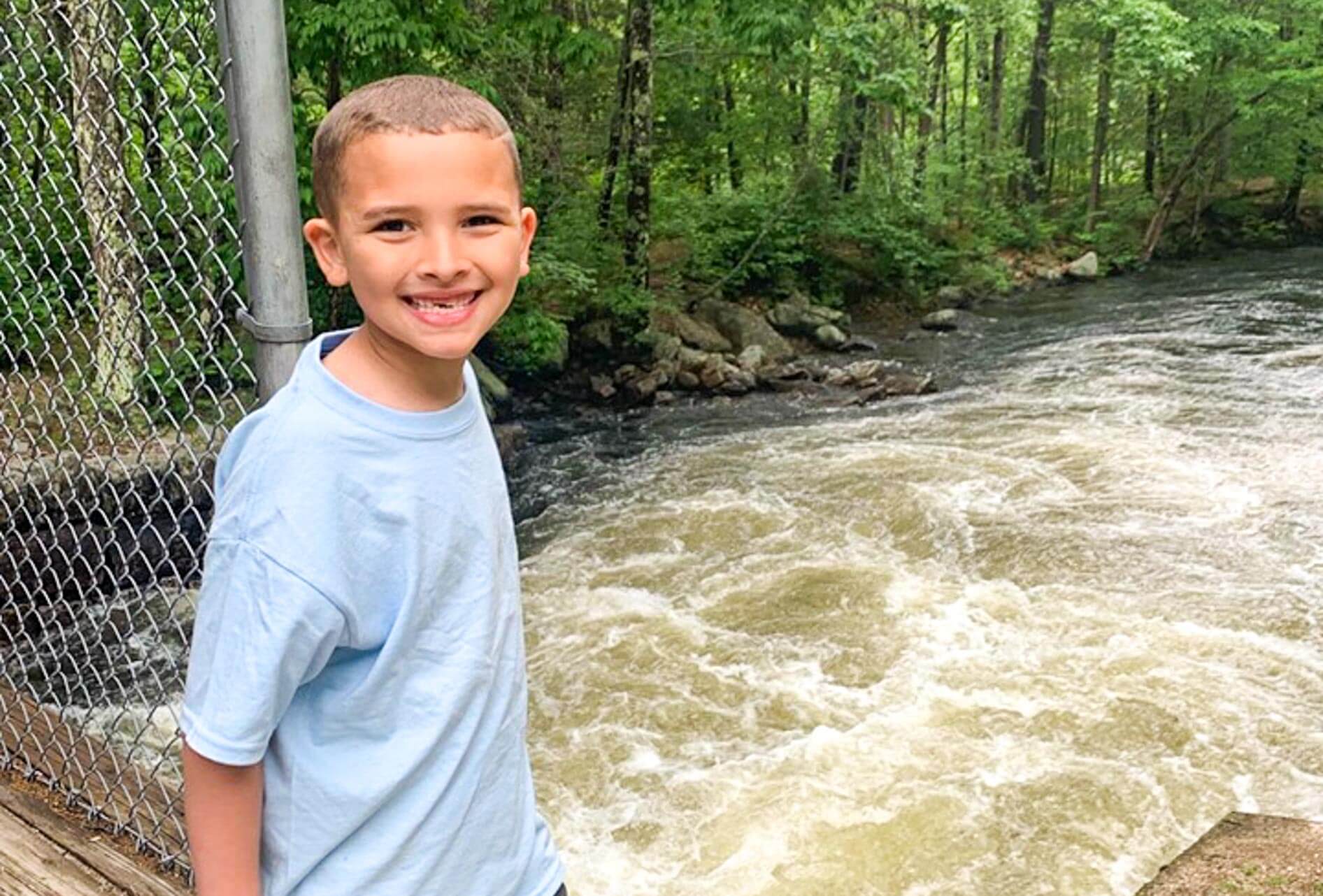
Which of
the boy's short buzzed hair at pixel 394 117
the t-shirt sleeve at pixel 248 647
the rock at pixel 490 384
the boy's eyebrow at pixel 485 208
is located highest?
the boy's short buzzed hair at pixel 394 117

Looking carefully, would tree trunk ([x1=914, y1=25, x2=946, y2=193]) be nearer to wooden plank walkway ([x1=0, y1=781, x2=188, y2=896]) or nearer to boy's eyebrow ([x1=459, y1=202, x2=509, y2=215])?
wooden plank walkway ([x1=0, y1=781, x2=188, y2=896])

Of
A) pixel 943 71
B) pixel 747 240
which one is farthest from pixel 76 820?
pixel 943 71

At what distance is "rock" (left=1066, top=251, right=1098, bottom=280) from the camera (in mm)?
18578

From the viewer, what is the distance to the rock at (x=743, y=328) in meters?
13.0

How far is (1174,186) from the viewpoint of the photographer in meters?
20.4

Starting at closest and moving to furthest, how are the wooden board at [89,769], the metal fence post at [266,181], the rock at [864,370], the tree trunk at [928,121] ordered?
the metal fence post at [266,181]
the wooden board at [89,769]
the rock at [864,370]
the tree trunk at [928,121]

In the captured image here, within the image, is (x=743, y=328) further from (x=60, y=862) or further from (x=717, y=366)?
(x=60, y=862)

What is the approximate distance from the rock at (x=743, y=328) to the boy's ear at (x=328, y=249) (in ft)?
38.1

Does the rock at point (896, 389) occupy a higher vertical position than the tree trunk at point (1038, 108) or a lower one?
lower

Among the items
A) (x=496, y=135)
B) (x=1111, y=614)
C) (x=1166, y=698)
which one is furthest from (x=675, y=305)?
(x=496, y=135)

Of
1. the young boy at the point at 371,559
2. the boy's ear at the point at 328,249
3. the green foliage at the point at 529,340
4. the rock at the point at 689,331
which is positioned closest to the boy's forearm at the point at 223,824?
the young boy at the point at 371,559

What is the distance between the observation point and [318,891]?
1.06 m

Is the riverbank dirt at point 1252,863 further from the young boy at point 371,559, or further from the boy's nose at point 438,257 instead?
the boy's nose at point 438,257

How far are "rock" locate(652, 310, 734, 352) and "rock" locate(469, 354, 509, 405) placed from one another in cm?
245
